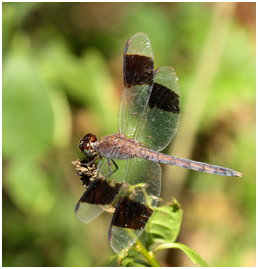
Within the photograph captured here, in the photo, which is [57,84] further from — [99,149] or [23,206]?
[99,149]

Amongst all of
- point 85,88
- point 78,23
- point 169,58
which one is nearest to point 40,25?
point 78,23

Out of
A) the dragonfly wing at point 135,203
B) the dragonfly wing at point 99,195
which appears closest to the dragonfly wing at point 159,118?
the dragonfly wing at point 135,203

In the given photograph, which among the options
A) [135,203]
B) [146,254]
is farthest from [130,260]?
[135,203]

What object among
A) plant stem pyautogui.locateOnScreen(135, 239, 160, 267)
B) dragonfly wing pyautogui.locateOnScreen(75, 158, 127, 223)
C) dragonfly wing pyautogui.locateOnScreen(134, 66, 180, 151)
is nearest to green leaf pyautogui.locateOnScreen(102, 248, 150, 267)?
plant stem pyautogui.locateOnScreen(135, 239, 160, 267)

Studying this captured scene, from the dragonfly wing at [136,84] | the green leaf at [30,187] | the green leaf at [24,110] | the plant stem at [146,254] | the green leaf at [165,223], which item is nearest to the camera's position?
the plant stem at [146,254]

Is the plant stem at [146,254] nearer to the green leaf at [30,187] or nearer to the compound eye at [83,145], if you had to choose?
the compound eye at [83,145]

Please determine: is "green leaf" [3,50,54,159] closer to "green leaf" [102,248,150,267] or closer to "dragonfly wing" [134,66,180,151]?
"dragonfly wing" [134,66,180,151]
